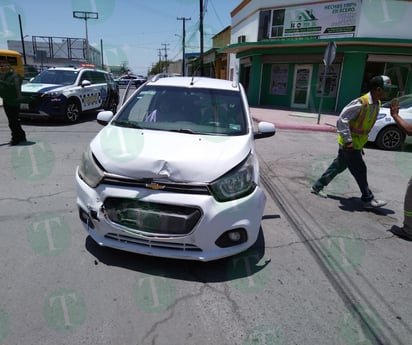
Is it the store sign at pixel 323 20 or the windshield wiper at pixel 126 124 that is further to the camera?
the store sign at pixel 323 20

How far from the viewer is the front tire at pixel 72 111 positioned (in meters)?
10.4

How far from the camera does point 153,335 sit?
230 centimetres

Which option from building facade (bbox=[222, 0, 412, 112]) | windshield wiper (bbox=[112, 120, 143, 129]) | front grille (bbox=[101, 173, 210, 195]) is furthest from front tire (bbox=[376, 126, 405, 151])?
front grille (bbox=[101, 173, 210, 195])

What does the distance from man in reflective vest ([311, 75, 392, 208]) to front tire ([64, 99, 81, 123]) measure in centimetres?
869

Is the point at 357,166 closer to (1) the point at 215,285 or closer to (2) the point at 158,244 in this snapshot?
(1) the point at 215,285

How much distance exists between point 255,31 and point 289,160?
1464 cm

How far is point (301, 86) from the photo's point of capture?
18172mm

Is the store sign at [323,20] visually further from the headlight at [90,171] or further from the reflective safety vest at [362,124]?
the headlight at [90,171]

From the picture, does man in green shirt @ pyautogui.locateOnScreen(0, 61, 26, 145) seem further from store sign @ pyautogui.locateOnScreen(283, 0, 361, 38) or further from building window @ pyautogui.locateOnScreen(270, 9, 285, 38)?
building window @ pyautogui.locateOnScreen(270, 9, 285, 38)

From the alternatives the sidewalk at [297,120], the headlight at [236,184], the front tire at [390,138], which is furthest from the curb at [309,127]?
the headlight at [236,184]

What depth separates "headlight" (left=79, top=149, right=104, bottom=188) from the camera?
2.88 meters

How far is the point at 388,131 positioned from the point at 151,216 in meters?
8.24

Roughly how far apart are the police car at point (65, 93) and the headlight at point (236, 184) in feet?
28.4

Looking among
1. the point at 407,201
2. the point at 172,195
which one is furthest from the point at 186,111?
the point at 407,201
